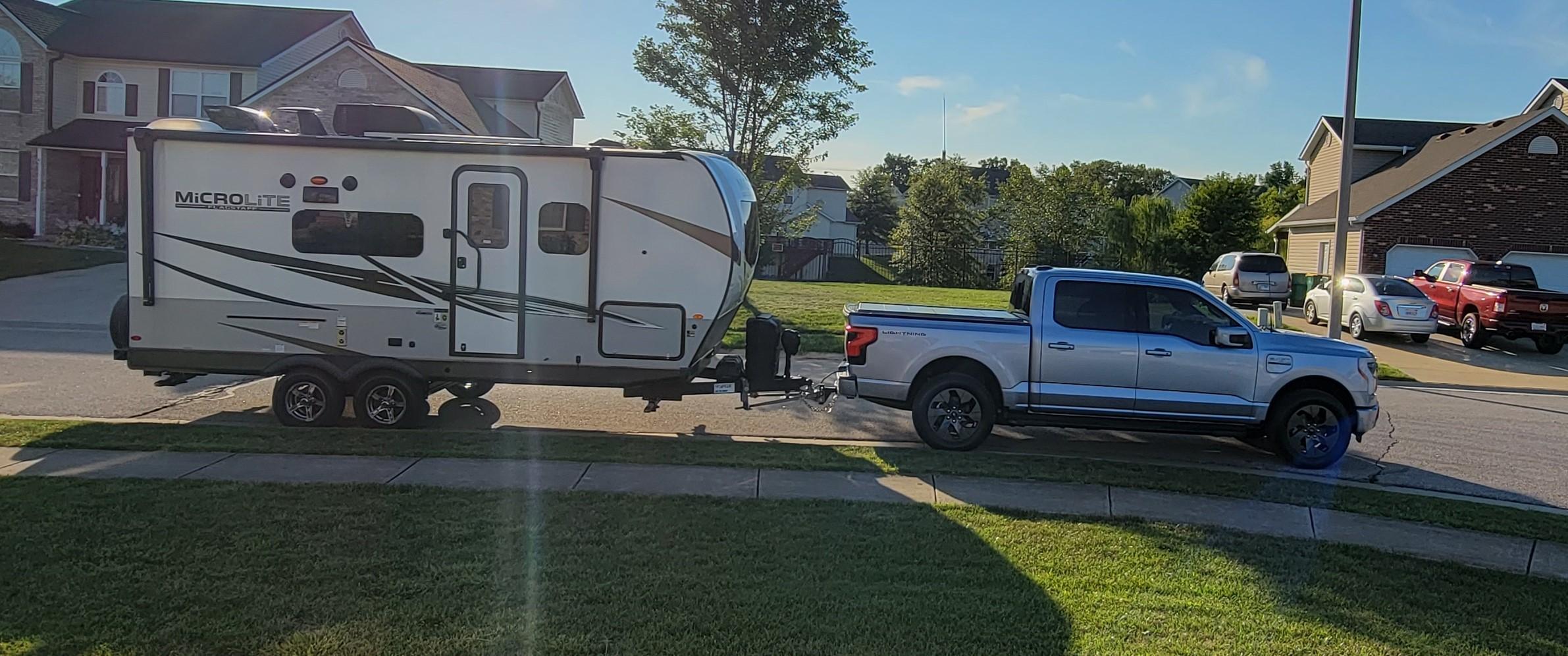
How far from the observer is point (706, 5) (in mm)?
19203

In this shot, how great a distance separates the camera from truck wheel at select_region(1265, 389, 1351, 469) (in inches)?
362

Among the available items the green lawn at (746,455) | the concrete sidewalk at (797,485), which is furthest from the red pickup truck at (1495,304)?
the concrete sidewalk at (797,485)

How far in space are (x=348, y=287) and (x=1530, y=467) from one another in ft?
37.1

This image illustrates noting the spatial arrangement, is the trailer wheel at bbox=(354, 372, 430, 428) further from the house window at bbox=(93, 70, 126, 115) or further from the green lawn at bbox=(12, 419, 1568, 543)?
the house window at bbox=(93, 70, 126, 115)

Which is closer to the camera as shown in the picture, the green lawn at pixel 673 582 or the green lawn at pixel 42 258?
the green lawn at pixel 673 582

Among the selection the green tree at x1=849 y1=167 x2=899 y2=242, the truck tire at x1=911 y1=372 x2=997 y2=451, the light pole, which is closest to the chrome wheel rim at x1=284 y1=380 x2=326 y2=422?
the truck tire at x1=911 y1=372 x2=997 y2=451

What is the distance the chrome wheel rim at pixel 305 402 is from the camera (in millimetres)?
9750

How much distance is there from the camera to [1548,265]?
91.9ft

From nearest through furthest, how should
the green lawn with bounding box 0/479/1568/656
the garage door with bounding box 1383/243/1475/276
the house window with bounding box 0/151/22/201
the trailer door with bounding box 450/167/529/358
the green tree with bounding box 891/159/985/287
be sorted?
the green lawn with bounding box 0/479/1568/656 < the trailer door with bounding box 450/167/529/358 < the garage door with bounding box 1383/243/1475/276 < the house window with bounding box 0/151/22/201 < the green tree with bounding box 891/159/985/287

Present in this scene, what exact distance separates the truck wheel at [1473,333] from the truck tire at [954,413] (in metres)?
16.0

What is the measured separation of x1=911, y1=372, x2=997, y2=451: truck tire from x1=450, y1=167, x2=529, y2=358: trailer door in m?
3.77

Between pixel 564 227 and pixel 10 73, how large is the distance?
3114 centimetres

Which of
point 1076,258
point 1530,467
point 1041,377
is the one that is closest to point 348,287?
point 1041,377

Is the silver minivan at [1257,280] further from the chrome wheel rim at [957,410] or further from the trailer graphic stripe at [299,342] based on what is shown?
the trailer graphic stripe at [299,342]
